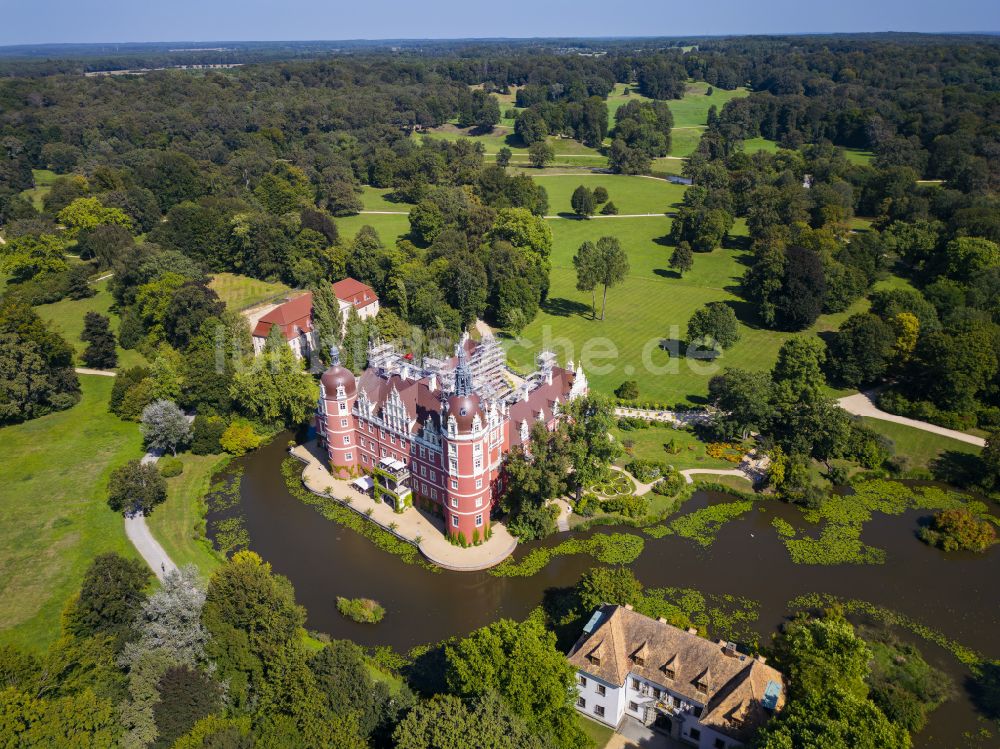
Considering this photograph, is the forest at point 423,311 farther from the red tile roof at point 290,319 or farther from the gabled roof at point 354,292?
the red tile roof at point 290,319

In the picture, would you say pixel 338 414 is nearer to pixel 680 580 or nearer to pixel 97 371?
pixel 680 580

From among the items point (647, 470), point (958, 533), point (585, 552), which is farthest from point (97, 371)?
point (958, 533)

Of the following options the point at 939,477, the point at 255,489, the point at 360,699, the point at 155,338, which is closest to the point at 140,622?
the point at 360,699

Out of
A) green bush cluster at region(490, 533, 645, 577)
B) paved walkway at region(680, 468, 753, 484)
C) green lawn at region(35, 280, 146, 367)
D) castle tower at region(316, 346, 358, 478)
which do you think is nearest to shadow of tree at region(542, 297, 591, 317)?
paved walkway at region(680, 468, 753, 484)

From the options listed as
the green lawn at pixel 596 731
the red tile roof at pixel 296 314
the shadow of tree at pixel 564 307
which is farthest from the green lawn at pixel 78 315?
the green lawn at pixel 596 731

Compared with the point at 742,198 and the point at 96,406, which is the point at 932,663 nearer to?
the point at 96,406
